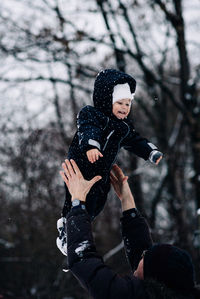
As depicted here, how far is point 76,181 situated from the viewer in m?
1.97

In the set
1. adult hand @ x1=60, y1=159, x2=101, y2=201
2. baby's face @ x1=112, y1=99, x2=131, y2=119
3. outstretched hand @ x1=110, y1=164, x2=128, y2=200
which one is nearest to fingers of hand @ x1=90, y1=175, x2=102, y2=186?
adult hand @ x1=60, y1=159, x2=101, y2=201

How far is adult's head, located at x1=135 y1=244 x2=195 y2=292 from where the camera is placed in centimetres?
173

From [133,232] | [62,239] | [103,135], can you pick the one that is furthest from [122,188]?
[62,239]

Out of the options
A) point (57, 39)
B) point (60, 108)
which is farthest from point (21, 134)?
point (60, 108)

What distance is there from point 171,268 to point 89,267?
1.43 feet

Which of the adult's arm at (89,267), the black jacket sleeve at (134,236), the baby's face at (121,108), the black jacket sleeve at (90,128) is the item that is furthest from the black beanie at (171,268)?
the baby's face at (121,108)

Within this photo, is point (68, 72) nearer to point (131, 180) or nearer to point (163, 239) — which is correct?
point (131, 180)

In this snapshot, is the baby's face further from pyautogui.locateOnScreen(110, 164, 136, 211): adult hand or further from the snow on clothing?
the snow on clothing

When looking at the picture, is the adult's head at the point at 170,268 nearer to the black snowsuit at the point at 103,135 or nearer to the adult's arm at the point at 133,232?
the adult's arm at the point at 133,232

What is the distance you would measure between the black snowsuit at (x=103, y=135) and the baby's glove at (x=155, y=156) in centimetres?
3

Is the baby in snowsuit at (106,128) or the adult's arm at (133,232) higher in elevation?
the baby in snowsuit at (106,128)

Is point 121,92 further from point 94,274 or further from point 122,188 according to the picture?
point 94,274

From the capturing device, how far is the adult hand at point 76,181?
1.92 meters

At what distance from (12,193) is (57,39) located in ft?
10.5
